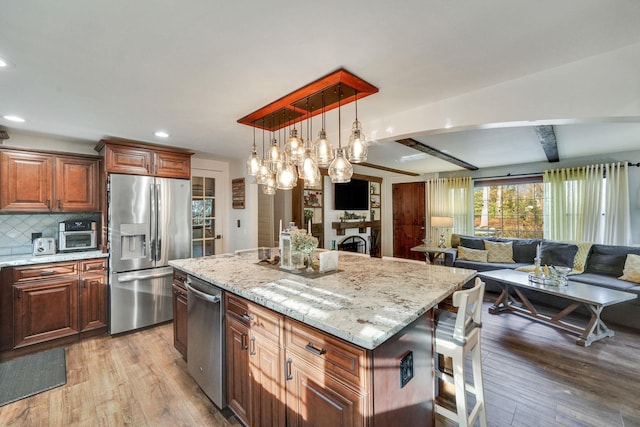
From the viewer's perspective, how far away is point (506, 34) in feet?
4.43

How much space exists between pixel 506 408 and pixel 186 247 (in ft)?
12.1

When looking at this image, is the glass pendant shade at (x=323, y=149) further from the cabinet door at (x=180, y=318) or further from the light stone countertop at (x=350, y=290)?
the cabinet door at (x=180, y=318)

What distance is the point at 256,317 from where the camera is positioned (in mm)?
1585

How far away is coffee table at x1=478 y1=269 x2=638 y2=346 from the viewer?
9.17 ft

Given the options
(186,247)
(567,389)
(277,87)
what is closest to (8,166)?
(186,247)

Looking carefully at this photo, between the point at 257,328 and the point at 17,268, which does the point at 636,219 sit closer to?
the point at 257,328

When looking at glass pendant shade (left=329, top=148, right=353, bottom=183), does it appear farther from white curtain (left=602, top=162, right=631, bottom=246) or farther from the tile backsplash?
white curtain (left=602, top=162, right=631, bottom=246)

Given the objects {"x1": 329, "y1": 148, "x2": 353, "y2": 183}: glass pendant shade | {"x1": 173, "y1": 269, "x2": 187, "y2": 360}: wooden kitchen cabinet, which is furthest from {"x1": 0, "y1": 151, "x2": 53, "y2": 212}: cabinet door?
{"x1": 329, "y1": 148, "x2": 353, "y2": 183}: glass pendant shade

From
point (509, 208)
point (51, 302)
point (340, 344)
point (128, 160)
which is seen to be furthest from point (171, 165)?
point (509, 208)

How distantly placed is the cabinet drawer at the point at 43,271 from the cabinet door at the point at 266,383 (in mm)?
2683

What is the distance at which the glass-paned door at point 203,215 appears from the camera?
4316 millimetres

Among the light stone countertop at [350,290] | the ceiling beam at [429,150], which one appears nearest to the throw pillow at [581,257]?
the ceiling beam at [429,150]

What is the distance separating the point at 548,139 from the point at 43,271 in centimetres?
596

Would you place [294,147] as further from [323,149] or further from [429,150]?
[429,150]
